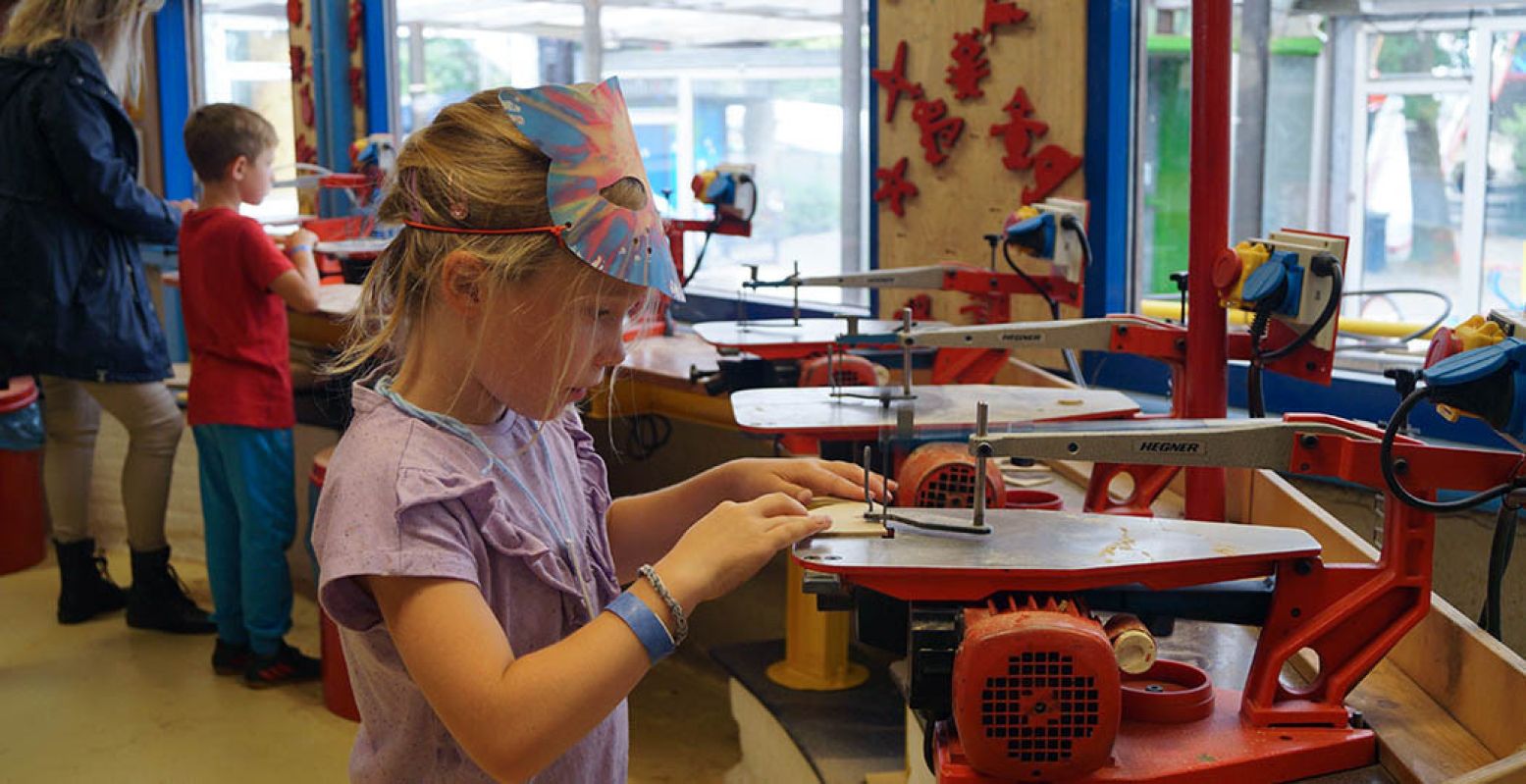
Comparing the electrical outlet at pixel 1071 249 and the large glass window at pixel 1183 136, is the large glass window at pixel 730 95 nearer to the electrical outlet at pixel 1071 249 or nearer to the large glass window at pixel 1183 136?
the large glass window at pixel 1183 136

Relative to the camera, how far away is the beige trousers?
12.8 ft

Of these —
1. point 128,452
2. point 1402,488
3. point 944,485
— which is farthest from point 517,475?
point 128,452

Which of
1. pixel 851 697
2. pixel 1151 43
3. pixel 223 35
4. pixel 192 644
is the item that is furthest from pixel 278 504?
pixel 223 35

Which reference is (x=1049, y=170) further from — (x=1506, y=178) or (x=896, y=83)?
(x=1506, y=178)

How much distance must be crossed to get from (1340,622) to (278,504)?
2.90 metres

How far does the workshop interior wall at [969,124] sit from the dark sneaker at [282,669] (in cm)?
176

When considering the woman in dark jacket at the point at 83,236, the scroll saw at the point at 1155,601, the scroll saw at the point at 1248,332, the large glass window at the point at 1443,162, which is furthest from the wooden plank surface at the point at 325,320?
the scroll saw at the point at 1155,601

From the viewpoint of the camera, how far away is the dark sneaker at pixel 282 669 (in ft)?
12.3

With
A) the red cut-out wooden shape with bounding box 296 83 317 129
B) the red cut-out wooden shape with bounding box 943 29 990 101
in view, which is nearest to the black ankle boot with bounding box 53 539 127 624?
the red cut-out wooden shape with bounding box 296 83 317 129

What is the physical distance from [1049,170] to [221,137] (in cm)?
191

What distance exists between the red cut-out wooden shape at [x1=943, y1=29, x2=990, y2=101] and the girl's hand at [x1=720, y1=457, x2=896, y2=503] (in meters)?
1.95

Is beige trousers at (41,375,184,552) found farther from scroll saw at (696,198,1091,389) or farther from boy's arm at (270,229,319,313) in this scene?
scroll saw at (696,198,1091,389)

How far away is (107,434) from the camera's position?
5305 millimetres

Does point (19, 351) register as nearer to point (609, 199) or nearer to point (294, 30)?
point (294, 30)
